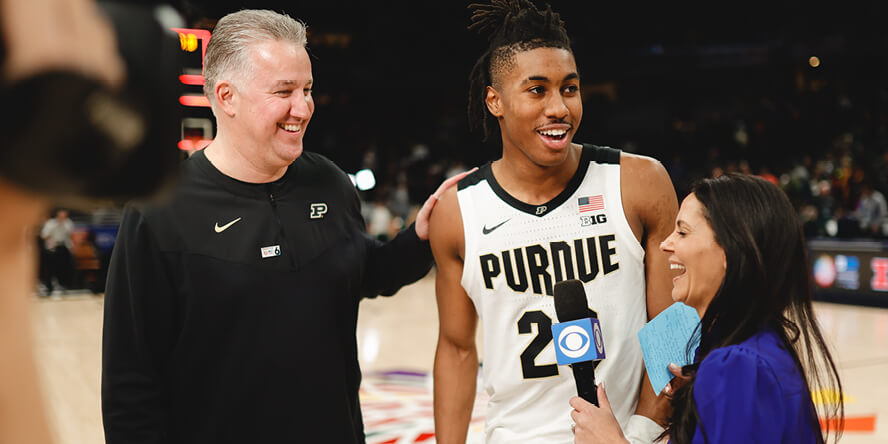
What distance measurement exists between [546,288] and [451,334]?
0.34 metres

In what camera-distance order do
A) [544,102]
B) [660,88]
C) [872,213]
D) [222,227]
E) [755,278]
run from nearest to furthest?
[755,278] → [222,227] → [544,102] → [872,213] → [660,88]

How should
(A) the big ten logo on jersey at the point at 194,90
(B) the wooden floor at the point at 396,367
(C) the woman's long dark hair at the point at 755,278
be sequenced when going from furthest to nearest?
(B) the wooden floor at the point at 396,367 → (A) the big ten logo on jersey at the point at 194,90 → (C) the woman's long dark hair at the point at 755,278

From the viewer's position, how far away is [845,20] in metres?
17.2

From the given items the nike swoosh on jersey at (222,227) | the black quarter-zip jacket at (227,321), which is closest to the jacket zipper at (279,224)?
the black quarter-zip jacket at (227,321)

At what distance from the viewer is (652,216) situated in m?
2.11

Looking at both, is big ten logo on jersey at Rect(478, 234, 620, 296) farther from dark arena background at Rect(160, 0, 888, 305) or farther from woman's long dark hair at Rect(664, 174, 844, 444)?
dark arena background at Rect(160, 0, 888, 305)

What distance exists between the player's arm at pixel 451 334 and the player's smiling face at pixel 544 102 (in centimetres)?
31

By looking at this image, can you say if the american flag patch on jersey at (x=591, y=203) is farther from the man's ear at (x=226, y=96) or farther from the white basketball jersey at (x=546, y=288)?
the man's ear at (x=226, y=96)

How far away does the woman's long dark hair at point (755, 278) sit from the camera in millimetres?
1416

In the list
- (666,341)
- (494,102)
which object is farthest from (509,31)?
(666,341)

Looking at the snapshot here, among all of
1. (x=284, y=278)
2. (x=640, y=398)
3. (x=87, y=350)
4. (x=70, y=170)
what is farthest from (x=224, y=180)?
(x=87, y=350)

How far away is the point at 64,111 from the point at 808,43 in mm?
19235

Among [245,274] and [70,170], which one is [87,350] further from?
[70,170]

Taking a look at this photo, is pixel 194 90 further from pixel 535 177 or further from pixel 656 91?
pixel 656 91
